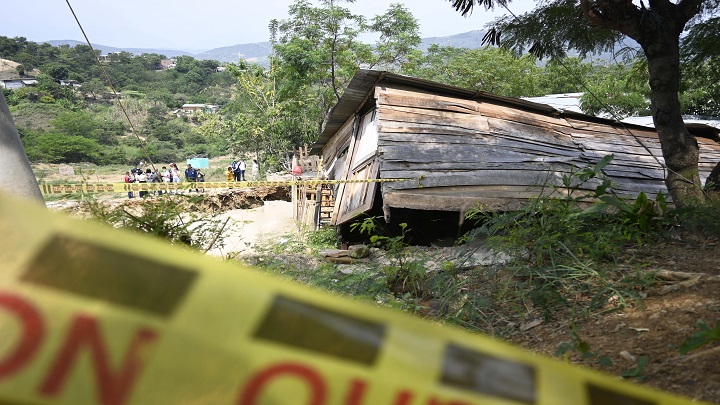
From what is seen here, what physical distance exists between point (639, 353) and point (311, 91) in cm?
3289

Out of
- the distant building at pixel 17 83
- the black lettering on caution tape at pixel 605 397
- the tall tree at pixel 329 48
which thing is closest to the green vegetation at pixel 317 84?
the tall tree at pixel 329 48

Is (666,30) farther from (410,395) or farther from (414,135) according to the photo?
(410,395)

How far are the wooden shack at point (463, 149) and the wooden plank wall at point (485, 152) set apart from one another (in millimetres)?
19

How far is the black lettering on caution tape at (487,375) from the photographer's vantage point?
1095 millimetres

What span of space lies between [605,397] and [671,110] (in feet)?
22.7

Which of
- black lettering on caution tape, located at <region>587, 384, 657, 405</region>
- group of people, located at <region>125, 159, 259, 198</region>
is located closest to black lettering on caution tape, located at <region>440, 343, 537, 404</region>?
black lettering on caution tape, located at <region>587, 384, 657, 405</region>

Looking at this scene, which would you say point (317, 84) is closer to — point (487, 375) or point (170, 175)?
point (170, 175)

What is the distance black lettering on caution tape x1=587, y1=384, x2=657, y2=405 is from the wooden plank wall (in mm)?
7537

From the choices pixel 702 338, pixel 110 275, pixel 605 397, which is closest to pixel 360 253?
pixel 702 338

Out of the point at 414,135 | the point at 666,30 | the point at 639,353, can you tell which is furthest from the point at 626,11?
the point at 639,353

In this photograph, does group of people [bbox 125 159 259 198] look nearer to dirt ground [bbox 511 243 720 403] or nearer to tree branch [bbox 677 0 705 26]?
dirt ground [bbox 511 243 720 403]

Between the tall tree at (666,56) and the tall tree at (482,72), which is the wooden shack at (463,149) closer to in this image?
the tall tree at (666,56)

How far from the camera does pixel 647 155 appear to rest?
1150 cm

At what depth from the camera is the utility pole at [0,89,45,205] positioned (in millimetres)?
3980
